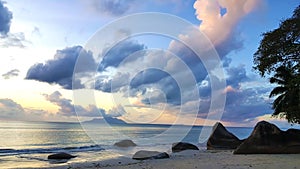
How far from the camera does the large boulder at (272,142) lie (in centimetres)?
2466

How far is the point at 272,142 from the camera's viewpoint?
2520 centimetres

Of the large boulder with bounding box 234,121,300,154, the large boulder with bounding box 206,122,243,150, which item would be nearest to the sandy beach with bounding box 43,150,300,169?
the large boulder with bounding box 234,121,300,154

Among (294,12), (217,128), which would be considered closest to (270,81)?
(217,128)

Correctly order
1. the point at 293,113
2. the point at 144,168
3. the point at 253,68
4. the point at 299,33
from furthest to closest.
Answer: the point at 253,68 < the point at 293,113 < the point at 299,33 < the point at 144,168

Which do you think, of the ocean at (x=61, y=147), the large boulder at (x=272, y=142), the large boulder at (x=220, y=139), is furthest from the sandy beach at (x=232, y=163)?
the large boulder at (x=220, y=139)

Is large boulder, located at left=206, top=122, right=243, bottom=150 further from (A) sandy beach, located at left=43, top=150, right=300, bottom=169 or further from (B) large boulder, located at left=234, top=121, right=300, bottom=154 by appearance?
(A) sandy beach, located at left=43, top=150, right=300, bottom=169

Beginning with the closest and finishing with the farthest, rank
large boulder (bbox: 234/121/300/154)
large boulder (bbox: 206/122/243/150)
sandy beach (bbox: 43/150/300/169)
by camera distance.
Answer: sandy beach (bbox: 43/150/300/169) < large boulder (bbox: 234/121/300/154) < large boulder (bbox: 206/122/243/150)

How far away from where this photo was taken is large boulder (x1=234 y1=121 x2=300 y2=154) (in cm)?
2466

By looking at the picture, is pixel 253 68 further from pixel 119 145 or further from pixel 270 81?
pixel 119 145

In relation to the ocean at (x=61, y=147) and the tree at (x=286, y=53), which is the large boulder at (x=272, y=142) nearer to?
the tree at (x=286, y=53)

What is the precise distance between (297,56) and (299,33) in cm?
157

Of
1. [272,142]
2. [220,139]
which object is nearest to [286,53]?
[272,142]

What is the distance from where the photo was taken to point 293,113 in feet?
75.6

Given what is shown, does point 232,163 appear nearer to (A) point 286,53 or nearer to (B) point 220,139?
(A) point 286,53
